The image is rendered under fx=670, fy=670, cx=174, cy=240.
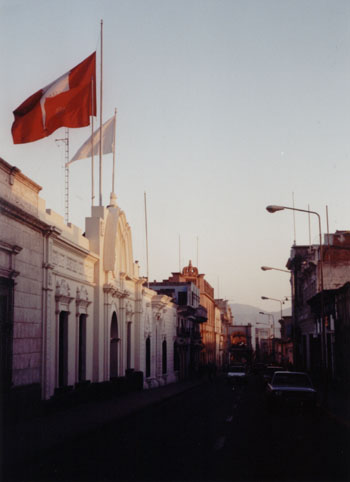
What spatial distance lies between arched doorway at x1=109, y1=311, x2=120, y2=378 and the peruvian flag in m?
14.2

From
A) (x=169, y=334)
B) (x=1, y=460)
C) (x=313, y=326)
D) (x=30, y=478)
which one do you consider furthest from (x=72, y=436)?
(x=313, y=326)

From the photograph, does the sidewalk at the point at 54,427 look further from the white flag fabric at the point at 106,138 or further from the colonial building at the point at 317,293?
the colonial building at the point at 317,293

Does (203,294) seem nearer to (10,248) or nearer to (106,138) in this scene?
(106,138)

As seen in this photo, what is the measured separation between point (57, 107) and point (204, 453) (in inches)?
526

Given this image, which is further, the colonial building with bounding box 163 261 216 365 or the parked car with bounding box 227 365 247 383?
the colonial building with bounding box 163 261 216 365

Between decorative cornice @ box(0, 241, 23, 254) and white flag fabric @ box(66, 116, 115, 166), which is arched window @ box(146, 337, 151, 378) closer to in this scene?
white flag fabric @ box(66, 116, 115, 166)

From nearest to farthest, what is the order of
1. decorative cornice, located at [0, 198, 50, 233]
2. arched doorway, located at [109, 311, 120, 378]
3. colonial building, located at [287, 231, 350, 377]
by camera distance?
decorative cornice, located at [0, 198, 50, 233], arched doorway, located at [109, 311, 120, 378], colonial building, located at [287, 231, 350, 377]

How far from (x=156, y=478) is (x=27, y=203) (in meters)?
12.7

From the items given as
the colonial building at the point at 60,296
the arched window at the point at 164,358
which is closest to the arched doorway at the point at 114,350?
the colonial building at the point at 60,296

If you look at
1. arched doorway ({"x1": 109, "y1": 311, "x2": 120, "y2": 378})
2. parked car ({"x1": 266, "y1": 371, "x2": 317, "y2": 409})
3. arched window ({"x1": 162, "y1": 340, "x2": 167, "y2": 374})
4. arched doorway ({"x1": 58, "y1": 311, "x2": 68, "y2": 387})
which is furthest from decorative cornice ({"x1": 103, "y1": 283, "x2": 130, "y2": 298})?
arched window ({"x1": 162, "y1": 340, "x2": 167, "y2": 374})

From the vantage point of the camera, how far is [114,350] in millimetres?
35031

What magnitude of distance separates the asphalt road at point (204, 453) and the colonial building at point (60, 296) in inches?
156

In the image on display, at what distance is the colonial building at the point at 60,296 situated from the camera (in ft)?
61.7

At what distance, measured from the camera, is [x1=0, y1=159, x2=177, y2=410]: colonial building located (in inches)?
741
